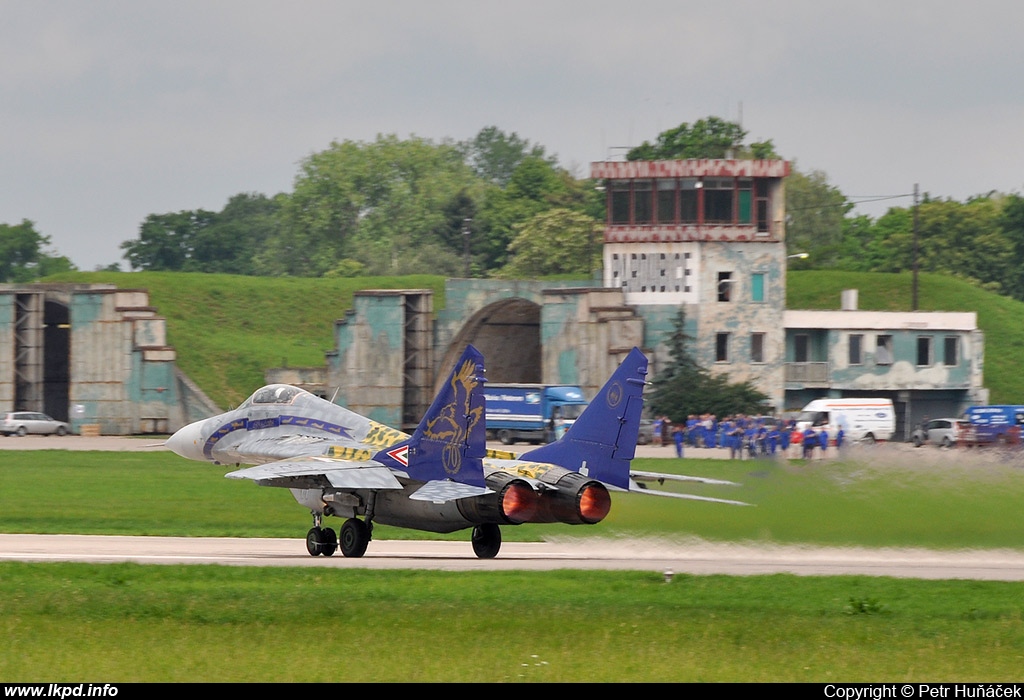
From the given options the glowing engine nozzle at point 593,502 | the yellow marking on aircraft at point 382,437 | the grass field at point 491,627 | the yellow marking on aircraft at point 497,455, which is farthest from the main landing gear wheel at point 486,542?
the grass field at point 491,627

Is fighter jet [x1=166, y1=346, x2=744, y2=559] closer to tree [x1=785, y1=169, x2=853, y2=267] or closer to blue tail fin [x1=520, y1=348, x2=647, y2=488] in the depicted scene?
blue tail fin [x1=520, y1=348, x2=647, y2=488]

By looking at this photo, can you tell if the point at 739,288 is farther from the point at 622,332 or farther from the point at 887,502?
the point at 887,502

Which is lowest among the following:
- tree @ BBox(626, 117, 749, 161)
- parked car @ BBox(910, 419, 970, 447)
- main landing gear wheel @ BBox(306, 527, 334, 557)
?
main landing gear wheel @ BBox(306, 527, 334, 557)

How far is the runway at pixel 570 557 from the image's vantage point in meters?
24.0

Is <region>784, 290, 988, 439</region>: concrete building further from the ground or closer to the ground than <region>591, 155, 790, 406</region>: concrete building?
closer to the ground

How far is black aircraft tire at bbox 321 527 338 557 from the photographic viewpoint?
26.1m

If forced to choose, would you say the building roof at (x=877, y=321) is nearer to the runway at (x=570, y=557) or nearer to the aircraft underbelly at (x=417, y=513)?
the runway at (x=570, y=557)

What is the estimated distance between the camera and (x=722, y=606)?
63.2 feet

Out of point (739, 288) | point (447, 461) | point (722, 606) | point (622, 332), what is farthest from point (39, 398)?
point (722, 606)

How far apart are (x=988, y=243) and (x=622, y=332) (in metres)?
61.9

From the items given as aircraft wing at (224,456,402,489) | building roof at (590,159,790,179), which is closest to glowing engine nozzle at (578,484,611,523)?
aircraft wing at (224,456,402,489)

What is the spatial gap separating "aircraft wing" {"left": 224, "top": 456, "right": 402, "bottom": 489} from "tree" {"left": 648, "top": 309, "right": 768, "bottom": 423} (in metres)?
46.5

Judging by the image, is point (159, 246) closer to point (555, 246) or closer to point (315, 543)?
point (555, 246)

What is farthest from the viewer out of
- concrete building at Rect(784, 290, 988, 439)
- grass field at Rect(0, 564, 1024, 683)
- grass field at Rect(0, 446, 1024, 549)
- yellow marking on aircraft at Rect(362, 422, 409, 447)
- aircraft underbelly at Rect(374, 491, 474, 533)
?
concrete building at Rect(784, 290, 988, 439)
